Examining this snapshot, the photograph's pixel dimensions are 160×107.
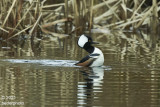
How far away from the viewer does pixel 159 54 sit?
13.6m

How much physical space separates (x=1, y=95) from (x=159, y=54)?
6734 millimetres

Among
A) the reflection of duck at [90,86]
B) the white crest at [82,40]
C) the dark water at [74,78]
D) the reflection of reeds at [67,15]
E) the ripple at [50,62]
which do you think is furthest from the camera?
the reflection of reeds at [67,15]

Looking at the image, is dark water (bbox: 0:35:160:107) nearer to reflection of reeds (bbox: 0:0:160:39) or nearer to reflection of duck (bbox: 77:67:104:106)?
reflection of duck (bbox: 77:67:104:106)

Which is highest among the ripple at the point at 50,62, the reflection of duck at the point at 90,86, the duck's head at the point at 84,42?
the duck's head at the point at 84,42

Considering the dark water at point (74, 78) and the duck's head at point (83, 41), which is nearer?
the dark water at point (74, 78)

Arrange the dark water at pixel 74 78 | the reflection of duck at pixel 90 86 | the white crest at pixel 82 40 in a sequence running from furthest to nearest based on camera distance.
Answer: the white crest at pixel 82 40, the reflection of duck at pixel 90 86, the dark water at pixel 74 78

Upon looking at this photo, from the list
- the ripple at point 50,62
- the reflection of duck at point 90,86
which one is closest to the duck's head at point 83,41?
the ripple at point 50,62

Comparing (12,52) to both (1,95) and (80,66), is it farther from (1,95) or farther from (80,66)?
(1,95)

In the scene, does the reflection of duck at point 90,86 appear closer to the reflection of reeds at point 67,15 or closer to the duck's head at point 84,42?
the duck's head at point 84,42

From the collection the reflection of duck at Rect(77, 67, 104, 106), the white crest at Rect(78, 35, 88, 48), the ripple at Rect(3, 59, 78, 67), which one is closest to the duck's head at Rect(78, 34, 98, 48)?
the white crest at Rect(78, 35, 88, 48)

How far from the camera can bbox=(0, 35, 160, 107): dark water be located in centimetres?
730

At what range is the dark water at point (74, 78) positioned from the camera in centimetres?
730

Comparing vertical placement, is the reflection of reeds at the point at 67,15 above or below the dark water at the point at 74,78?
above

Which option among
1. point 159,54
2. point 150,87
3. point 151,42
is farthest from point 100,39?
point 150,87
